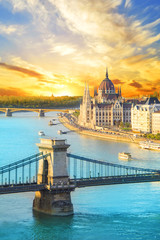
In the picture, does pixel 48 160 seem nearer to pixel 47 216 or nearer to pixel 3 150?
pixel 47 216

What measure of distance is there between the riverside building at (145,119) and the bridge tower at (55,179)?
35409mm

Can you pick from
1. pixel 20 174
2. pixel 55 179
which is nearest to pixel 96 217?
pixel 55 179

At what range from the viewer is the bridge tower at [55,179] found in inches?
590

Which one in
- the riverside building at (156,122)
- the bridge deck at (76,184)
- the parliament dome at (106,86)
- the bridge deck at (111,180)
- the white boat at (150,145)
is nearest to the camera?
the bridge deck at (76,184)

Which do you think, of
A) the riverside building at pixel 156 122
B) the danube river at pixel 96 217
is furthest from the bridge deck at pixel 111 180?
the riverside building at pixel 156 122

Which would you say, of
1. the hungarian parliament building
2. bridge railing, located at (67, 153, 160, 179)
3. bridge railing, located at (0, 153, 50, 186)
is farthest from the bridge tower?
the hungarian parliament building

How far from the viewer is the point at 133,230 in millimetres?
14703

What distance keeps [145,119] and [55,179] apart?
3850cm

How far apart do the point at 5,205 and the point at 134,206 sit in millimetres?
4732

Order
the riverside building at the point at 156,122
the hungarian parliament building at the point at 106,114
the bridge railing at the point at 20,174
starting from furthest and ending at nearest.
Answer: the hungarian parliament building at the point at 106,114 → the riverside building at the point at 156,122 → the bridge railing at the point at 20,174

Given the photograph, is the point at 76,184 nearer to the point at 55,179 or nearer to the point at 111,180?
the point at 55,179

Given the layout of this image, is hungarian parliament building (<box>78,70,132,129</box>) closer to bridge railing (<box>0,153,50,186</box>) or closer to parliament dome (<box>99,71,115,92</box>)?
parliament dome (<box>99,71,115,92</box>)

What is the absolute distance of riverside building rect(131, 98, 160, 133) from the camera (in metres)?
50.4

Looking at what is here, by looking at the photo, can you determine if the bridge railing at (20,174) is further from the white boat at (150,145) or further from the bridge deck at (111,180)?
the white boat at (150,145)
